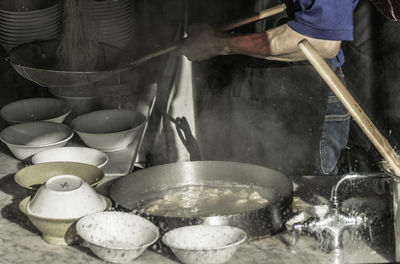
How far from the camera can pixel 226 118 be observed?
520 centimetres

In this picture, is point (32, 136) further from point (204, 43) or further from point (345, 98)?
point (345, 98)

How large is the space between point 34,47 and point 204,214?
1.45 metres

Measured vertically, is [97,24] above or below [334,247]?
above

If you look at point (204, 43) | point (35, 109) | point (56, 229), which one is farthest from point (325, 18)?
point (35, 109)

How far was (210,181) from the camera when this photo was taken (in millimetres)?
3100

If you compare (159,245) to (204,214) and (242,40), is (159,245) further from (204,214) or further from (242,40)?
(242,40)

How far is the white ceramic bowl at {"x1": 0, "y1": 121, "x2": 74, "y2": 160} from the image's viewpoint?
3367mm

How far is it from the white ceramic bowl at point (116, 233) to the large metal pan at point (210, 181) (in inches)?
5.5

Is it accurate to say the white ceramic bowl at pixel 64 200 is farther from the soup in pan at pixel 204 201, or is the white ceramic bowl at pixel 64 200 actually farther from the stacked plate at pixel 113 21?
the stacked plate at pixel 113 21

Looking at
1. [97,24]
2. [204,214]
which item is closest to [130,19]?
[97,24]

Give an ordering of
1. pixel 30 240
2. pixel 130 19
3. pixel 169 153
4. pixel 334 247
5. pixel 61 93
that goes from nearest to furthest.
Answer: pixel 334 247, pixel 30 240, pixel 61 93, pixel 130 19, pixel 169 153

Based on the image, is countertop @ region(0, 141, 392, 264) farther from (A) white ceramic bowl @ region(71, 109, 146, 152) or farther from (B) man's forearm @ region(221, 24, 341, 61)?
(B) man's forearm @ region(221, 24, 341, 61)

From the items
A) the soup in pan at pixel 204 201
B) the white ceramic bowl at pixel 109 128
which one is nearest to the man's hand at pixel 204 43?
the white ceramic bowl at pixel 109 128

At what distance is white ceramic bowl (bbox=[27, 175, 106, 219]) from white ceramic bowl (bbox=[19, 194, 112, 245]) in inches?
0.6
